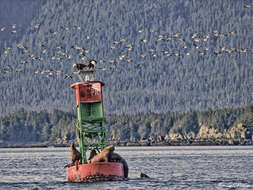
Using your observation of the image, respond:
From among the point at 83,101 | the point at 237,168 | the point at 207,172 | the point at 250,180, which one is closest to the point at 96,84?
the point at 83,101

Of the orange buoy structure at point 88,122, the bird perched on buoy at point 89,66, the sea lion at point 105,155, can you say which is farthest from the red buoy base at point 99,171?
the bird perched on buoy at point 89,66

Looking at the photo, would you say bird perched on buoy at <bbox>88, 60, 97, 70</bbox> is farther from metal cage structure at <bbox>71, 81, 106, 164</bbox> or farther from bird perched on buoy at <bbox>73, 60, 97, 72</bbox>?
metal cage structure at <bbox>71, 81, 106, 164</bbox>

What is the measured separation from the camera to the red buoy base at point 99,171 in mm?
93188

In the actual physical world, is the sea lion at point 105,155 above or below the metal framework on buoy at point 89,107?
below

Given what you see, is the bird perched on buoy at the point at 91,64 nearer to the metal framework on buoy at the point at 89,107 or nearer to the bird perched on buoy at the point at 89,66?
the bird perched on buoy at the point at 89,66

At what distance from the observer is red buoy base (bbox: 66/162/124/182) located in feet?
306

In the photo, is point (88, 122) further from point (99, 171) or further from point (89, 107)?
point (99, 171)

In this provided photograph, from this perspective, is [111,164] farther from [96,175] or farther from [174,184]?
[174,184]

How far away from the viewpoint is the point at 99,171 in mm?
93188

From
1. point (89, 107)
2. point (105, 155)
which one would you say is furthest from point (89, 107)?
point (105, 155)

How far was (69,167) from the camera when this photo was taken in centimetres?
9850

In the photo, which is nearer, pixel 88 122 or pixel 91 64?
pixel 88 122

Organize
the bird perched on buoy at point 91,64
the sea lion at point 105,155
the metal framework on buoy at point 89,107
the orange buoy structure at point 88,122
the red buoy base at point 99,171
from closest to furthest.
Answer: the red buoy base at point 99,171 < the sea lion at point 105,155 < the orange buoy structure at point 88,122 < the metal framework on buoy at point 89,107 < the bird perched on buoy at point 91,64

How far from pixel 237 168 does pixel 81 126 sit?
36.9 metres
